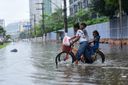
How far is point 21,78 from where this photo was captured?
44.9 feet

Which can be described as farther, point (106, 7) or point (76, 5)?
point (76, 5)

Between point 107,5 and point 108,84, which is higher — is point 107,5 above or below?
above

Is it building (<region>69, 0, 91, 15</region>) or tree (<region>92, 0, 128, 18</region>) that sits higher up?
building (<region>69, 0, 91, 15</region>)

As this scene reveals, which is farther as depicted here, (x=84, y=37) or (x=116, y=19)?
(x=116, y=19)

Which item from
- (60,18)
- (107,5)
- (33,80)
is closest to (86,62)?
(33,80)

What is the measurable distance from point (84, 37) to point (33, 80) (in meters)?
6.00

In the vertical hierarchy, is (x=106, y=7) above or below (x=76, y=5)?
below

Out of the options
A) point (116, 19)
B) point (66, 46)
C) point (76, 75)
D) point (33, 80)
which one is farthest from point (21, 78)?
point (116, 19)

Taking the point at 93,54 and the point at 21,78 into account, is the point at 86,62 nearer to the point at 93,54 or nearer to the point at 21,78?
the point at 93,54

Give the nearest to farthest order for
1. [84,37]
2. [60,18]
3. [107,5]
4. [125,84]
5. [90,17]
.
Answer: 1. [125,84]
2. [84,37]
3. [107,5]
4. [90,17]
5. [60,18]

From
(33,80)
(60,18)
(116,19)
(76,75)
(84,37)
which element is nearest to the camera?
(33,80)

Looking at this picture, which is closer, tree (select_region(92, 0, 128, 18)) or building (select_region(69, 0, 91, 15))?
tree (select_region(92, 0, 128, 18))

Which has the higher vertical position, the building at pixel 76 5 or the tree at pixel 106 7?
the building at pixel 76 5

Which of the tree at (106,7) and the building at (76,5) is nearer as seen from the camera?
the tree at (106,7)
